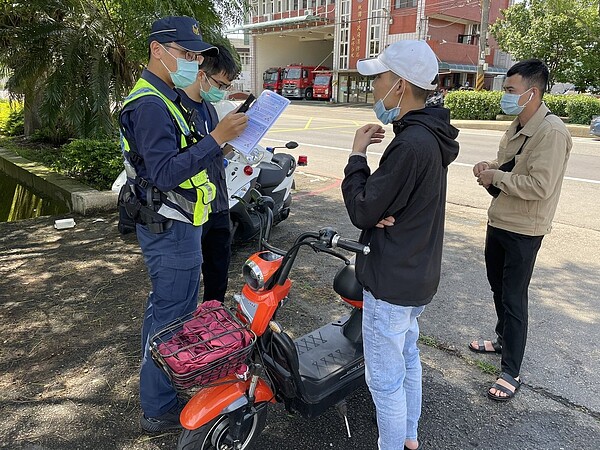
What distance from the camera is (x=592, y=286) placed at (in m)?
4.43

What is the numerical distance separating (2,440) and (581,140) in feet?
51.9

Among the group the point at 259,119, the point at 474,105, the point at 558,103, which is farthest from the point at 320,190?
the point at 558,103

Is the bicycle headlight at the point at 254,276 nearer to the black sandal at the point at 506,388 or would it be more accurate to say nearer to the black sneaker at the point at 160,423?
the black sneaker at the point at 160,423

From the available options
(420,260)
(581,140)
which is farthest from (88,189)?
(581,140)

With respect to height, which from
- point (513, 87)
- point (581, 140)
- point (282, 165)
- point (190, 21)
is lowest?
point (581, 140)

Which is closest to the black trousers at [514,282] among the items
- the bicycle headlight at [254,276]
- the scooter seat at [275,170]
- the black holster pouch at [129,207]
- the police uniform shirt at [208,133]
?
the bicycle headlight at [254,276]

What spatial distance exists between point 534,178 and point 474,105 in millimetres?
18922

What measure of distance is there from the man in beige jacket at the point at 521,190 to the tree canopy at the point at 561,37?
20774 mm

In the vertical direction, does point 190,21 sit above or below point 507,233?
above

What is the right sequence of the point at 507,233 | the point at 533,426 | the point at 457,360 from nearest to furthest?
the point at 533,426
the point at 507,233
the point at 457,360

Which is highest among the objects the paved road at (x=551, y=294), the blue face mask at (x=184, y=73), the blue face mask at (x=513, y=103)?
the blue face mask at (x=184, y=73)

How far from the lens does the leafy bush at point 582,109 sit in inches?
671

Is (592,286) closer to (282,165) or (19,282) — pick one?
(282,165)

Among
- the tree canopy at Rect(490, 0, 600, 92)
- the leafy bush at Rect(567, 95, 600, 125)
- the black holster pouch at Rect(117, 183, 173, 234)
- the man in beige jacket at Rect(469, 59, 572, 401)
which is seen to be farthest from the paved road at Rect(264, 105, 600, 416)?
the tree canopy at Rect(490, 0, 600, 92)
